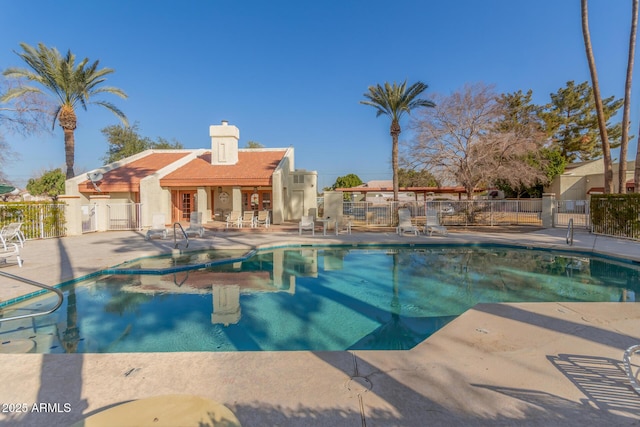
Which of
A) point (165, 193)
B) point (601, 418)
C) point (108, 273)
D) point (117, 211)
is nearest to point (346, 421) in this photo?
point (601, 418)

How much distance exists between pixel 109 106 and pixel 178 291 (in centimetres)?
1816

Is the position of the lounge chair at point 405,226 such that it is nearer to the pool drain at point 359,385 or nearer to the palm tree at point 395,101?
the palm tree at point 395,101

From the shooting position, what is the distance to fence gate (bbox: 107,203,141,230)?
1844 cm

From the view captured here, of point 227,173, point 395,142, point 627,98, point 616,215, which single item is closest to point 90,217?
point 227,173

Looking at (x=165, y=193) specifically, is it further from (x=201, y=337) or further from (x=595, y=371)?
(x=595, y=371)

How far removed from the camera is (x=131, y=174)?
22.5 meters

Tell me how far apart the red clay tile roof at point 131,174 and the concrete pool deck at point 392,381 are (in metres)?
19.5

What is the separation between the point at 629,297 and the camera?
7.03 meters

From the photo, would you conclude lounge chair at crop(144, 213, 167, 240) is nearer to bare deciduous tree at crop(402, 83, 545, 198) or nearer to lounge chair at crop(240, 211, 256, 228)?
lounge chair at crop(240, 211, 256, 228)

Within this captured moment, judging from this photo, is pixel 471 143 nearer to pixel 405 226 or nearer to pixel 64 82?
pixel 405 226

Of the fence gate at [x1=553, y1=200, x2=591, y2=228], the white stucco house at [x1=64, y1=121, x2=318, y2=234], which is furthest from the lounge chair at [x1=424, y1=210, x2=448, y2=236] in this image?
the fence gate at [x1=553, y1=200, x2=591, y2=228]

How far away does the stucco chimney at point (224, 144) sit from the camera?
78.4 ft

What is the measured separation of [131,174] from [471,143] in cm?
2402

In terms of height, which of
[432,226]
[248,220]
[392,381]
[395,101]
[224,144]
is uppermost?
[395,101]
